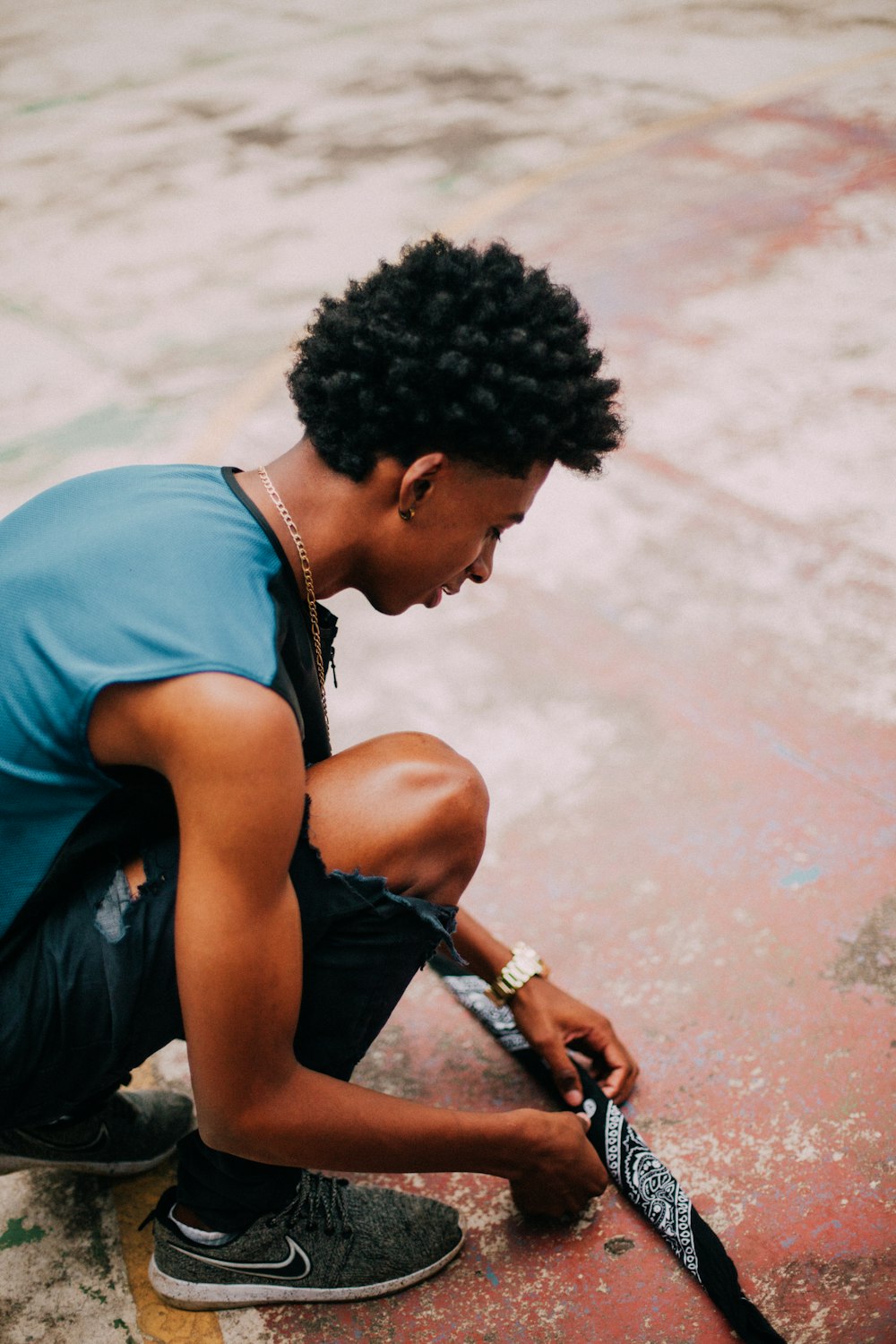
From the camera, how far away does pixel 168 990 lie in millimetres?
1443

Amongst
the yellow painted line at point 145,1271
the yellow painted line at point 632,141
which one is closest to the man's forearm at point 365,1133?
the yellow painted line at point 145,1271

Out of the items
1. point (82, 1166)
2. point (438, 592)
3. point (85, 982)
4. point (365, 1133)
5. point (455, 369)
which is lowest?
point (82, 1166)

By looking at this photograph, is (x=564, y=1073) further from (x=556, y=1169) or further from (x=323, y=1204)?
(x=323, y=1204)

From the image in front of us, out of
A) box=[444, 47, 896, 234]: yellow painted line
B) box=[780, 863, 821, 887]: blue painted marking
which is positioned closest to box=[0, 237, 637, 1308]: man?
box=[780, 863, 821, 887]: blue painted marking

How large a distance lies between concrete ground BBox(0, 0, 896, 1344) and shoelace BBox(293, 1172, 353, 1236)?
0.40 ft

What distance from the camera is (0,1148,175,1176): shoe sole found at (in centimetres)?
168

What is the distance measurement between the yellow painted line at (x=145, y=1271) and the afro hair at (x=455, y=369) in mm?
1160

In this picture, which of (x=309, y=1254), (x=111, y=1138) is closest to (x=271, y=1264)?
(x=309, y=1254)

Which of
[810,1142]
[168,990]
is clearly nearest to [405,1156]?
[168,990]

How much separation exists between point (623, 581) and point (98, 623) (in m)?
2.06

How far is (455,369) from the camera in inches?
56.0

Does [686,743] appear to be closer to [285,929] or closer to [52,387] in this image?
[285,929]

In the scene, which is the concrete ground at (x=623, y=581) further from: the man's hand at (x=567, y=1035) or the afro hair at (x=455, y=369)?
the afro hair at (x=455, y=369)

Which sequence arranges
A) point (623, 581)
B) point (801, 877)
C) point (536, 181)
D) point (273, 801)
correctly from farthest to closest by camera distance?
point (536, 181) → point (623, 581) → point (801, 877) → point (273, 801)
